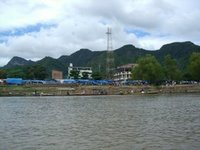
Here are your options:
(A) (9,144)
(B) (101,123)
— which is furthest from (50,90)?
(A) (9,144)

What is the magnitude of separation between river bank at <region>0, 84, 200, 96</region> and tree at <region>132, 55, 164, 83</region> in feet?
25.7

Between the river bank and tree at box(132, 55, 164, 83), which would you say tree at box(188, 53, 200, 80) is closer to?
the river bank

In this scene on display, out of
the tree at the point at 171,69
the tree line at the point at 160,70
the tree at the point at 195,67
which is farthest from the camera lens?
the tree at the point at 171,69

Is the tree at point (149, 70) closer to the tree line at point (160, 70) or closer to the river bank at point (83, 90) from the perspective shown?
the tree line at point (160, 70)

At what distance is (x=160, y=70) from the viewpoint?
166625mm

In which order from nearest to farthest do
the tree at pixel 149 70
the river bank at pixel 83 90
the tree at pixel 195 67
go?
the river bank at pixel 83 90, the tree at pixel 149 70, the tree at pixel 195 67

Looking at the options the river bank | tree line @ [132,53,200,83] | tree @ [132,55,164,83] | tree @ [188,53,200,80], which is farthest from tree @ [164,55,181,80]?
the river bank

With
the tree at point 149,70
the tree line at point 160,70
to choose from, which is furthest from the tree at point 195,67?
the tree at point 149,70

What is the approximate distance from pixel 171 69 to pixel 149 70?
13778 mm

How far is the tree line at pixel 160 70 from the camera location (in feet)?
541

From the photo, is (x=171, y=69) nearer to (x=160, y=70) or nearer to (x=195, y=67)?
(x=160, y=70)

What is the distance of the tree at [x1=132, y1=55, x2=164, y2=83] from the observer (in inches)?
6458

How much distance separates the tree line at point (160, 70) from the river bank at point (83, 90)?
28.4 feet

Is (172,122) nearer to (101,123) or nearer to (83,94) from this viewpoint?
(101,123)
